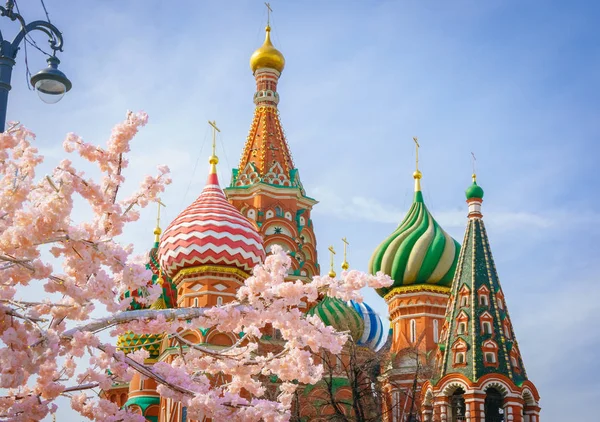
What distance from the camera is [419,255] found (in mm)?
26938

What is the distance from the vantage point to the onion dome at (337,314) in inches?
1072

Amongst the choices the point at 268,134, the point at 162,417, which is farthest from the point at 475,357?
the point at 268,134

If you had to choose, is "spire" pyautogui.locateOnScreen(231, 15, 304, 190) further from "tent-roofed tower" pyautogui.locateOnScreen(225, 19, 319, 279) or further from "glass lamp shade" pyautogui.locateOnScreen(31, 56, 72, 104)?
"glass lamp shade" pyautogui.locateOnScreen(31, 56, 72, 104)

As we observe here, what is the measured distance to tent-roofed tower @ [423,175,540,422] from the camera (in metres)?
21.1

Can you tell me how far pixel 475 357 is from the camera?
21453 mm

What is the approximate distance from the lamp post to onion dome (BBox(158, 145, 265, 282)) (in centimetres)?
1670

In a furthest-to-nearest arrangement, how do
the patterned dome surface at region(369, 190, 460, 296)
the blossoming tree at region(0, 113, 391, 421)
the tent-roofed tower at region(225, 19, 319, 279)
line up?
the tent-roofed tower at region(225, 19, 319, 279)
the patterned dome surface at region(369, 190, 460, 296)
the blossoming tree at region(0, 113, 391, 421)

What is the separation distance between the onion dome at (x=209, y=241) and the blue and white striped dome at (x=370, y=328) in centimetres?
503

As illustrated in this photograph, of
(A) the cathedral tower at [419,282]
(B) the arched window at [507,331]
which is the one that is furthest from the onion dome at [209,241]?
(B) the arched window at [507,331]

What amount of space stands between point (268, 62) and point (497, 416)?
15.0m

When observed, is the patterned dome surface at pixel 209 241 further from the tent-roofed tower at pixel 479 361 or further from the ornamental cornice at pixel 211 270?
the tent-roofed tower at pixel 479 361

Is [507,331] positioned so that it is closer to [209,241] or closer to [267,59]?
[209,241]

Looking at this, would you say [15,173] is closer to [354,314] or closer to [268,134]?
[354,314]

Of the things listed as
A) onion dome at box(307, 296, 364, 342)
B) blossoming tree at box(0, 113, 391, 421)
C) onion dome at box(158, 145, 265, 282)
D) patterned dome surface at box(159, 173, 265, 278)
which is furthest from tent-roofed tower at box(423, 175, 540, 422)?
blossoming tree at box(0, 113, 391, 421)
